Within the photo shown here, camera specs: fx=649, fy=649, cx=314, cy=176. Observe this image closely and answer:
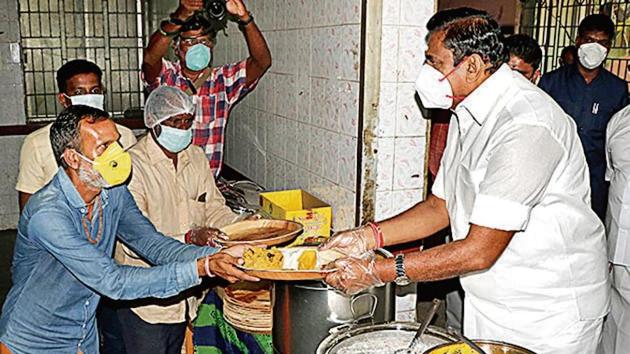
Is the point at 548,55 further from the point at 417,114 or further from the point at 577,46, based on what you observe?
the point at 417,114

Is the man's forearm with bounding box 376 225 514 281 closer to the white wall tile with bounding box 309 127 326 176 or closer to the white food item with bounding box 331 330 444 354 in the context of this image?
the white food item with bounding box 331 330 444 354

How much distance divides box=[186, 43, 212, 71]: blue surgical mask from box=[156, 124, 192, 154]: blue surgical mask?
86 centimetres

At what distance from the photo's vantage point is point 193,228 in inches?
111

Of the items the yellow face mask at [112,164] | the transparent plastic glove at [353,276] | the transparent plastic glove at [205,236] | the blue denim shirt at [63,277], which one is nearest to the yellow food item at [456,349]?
the transparent plastic glove at [353,276]

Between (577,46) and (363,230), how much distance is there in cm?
261

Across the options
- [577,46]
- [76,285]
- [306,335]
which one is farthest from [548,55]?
[76,285]

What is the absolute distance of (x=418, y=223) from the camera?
2.37 meters

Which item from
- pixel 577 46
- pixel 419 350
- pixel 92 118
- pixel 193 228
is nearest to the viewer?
pixel 419 350

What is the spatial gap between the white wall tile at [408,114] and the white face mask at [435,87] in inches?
27.8

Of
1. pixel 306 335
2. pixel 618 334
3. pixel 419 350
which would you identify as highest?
pixel 419 350

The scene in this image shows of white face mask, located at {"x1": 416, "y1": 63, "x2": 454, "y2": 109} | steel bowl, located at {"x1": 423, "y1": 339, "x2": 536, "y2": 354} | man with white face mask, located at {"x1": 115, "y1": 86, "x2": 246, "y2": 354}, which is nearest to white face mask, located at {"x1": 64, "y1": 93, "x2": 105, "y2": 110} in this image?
man with white face mask, located at {"x1": 115, "y1": 86, "x2": 246, "y2": 354}

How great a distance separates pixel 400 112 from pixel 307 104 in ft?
2.33

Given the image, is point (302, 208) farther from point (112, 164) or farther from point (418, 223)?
point (112, 164)

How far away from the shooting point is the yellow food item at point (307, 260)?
7.48 feet
